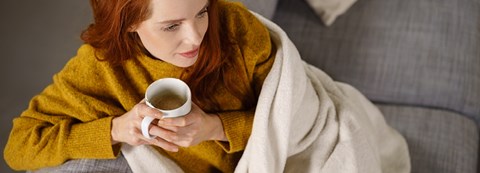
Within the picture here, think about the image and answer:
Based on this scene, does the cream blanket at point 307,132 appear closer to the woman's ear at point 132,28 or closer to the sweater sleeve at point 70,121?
the sweater sleeve at point 70,121

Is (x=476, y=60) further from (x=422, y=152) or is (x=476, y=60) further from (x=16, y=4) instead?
(x=16, y=4)

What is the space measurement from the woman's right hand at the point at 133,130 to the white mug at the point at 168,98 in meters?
0.02

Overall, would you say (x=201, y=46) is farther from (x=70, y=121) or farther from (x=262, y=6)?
(x=262, y=6)

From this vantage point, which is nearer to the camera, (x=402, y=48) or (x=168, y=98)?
(x=168, y=98)

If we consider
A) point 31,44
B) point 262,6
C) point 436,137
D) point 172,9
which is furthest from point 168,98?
point 31,44

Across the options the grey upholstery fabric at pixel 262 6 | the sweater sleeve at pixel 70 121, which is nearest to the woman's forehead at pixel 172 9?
the sweater sleeve at pixel 70 121

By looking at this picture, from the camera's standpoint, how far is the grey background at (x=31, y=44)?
1847 millimetres

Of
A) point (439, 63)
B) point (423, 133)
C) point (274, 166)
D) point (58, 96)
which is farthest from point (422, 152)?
point (58, 96)

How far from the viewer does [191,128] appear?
1063 millimetres

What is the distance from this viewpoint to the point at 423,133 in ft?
5.03

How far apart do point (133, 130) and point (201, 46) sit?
20cm

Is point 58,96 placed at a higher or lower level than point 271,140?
higher

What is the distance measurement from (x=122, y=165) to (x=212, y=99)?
0.23 meters

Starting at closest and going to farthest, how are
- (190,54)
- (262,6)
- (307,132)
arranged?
(190,54)
(307,132)
(262,6)
